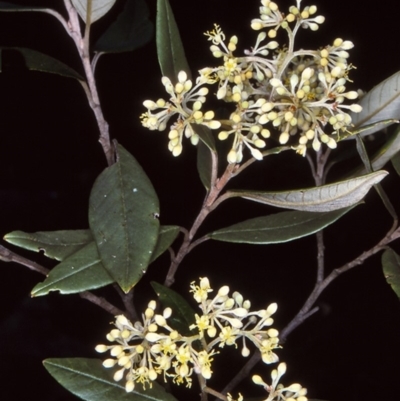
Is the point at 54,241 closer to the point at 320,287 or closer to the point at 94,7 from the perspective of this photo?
the point at 94,7

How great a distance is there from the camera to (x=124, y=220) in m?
1.99

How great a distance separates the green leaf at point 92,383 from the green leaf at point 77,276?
0.19 meters

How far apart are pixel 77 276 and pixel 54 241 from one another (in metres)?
0.19

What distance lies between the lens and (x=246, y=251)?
288 cm

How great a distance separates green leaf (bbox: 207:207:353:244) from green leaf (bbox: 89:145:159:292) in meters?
0.26

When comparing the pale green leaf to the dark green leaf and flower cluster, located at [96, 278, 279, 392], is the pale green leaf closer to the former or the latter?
the dark green leaf

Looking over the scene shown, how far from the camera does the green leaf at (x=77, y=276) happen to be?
192cm

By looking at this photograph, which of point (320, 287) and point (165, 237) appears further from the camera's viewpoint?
point (320, 287)

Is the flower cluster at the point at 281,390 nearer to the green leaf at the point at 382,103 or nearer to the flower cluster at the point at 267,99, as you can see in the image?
the flower cluster at the point at 267,99

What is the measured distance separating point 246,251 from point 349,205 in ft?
3.22

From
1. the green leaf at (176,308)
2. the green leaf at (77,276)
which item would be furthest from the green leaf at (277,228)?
the green leaf at (77,276)

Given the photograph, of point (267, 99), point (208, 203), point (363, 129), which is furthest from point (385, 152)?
point (208, 203)

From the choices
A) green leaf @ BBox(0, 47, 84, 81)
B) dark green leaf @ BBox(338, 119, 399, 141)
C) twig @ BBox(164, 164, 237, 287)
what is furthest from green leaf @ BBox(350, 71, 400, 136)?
green leaf @ BBox(0, 47, 84, 81)

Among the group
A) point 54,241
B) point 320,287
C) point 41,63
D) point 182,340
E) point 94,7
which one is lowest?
point 320,287
